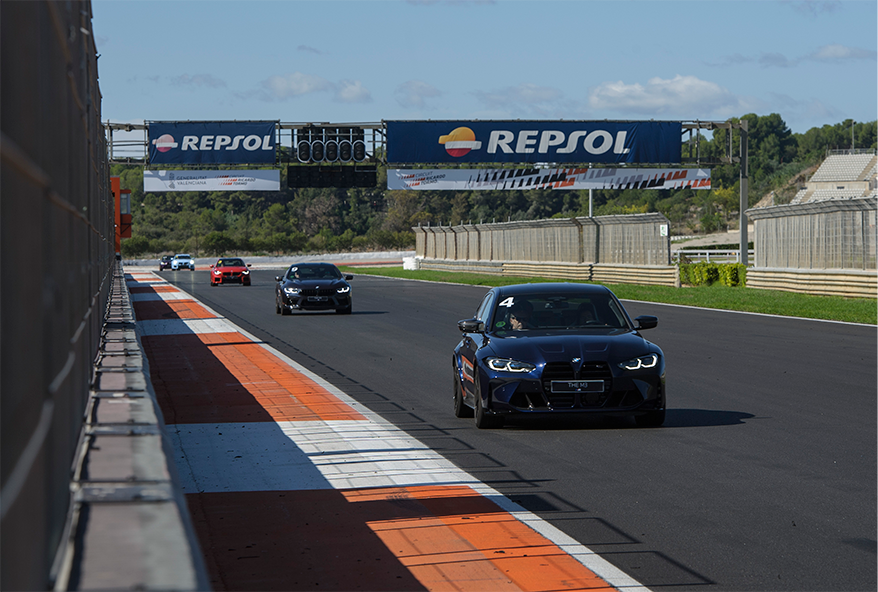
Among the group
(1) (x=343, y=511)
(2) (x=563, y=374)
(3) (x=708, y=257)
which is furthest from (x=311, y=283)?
(3) (x=708, y=257)

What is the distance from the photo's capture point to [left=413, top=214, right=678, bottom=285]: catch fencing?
4350 cm

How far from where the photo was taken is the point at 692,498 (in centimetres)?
731

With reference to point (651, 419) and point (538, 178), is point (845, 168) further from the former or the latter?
point (651, 419)

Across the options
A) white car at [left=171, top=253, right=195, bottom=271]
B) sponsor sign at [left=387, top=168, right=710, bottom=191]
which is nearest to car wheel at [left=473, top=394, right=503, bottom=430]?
sponsor sign at [left=387, top=168, right=710, bottom=191]

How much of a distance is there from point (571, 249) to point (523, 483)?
4496 cm

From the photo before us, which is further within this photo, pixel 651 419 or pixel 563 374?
pixel 651 419

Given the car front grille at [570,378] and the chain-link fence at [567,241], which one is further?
the chain-link fence at [567,241]

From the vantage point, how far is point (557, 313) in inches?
443

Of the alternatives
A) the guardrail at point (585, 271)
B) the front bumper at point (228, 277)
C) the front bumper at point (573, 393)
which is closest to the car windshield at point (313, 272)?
the guardrail at point (585, 271)

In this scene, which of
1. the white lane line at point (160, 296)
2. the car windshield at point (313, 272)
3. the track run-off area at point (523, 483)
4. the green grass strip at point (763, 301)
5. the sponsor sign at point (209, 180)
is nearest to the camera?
the track run-off area at point (523, 483)

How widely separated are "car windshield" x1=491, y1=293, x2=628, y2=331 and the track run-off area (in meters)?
0.95

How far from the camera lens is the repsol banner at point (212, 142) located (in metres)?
54.8

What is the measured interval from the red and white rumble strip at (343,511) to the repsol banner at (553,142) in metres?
43.4

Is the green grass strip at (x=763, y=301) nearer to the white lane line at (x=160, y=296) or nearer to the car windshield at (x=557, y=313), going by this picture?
the white lane line at (x=160, y=296)
